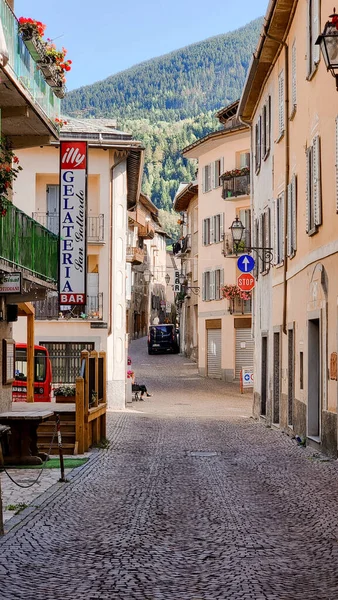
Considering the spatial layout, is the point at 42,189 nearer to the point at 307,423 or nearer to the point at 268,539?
the point at 307,423

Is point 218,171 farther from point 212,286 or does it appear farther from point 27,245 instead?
point 27,245

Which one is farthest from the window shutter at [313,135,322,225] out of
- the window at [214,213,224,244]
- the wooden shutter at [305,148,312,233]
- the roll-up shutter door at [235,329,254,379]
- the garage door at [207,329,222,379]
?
the garage door at [207,329,222,379]

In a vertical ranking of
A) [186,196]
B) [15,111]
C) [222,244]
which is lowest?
[15,111]

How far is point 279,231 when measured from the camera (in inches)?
977

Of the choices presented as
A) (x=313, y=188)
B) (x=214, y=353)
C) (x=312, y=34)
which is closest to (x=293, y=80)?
(x=312, y=34)

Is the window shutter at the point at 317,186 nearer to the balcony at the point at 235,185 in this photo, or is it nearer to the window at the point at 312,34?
the window at the point at 312,34

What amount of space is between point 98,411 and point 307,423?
3.92 metres

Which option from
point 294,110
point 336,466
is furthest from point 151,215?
point 336,466

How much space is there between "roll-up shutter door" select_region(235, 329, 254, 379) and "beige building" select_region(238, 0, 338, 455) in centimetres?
2011

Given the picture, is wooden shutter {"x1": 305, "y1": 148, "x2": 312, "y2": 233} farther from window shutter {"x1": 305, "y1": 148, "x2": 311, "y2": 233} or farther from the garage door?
the garage door

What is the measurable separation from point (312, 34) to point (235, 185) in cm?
3049

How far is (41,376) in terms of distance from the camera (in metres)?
32.8

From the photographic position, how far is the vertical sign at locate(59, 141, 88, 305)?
81.8 ft

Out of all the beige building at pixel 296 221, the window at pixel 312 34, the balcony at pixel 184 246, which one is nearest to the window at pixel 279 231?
the beige building at pixel 296 221
